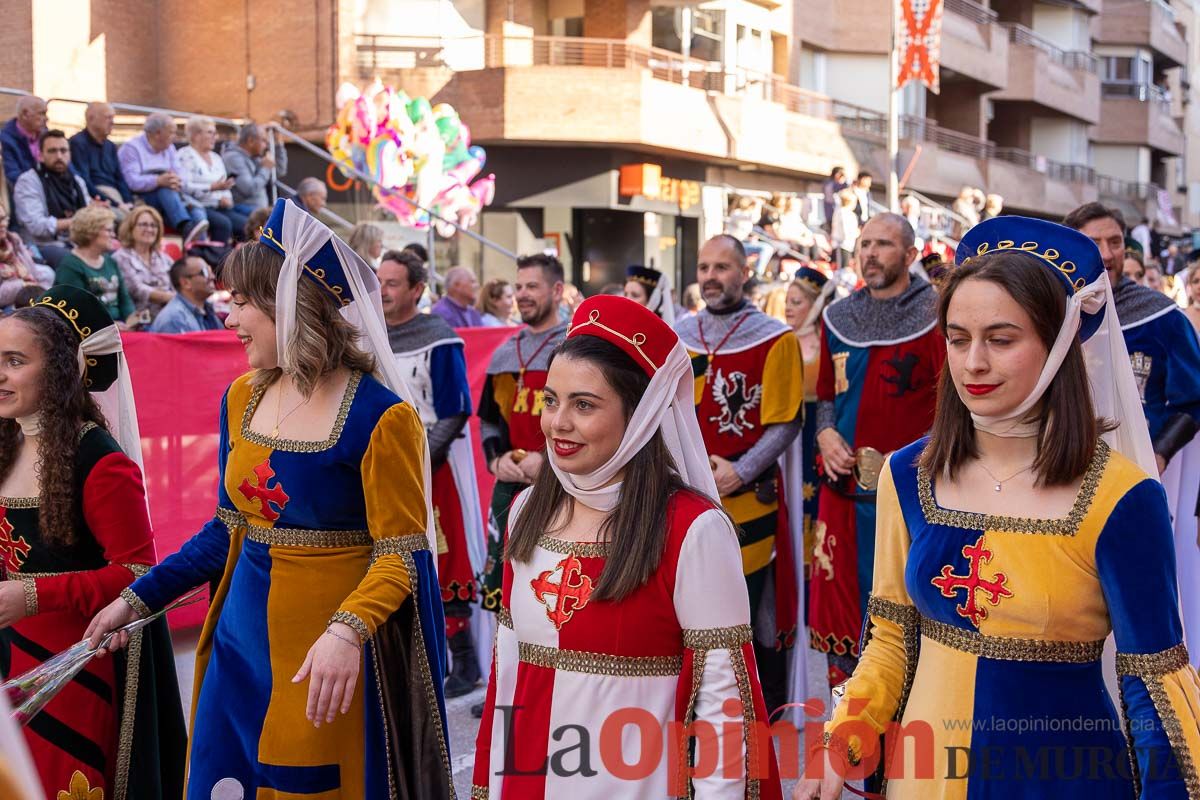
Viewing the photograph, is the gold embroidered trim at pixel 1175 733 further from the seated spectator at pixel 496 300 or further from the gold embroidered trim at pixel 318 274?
the seated spectator at pixel 496 300

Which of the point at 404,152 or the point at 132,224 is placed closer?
the point at 132,224

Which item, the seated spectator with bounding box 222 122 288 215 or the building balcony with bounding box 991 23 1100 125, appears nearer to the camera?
the seated spectator with bounding box 222 122 288 215

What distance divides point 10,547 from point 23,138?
731cm

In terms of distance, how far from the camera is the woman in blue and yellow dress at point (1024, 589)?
2.58 metres

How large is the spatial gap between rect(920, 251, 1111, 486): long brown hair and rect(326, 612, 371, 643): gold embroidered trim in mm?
1442

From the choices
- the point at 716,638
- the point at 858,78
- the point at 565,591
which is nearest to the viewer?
the point at 716,638

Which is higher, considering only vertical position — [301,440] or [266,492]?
[301,440]

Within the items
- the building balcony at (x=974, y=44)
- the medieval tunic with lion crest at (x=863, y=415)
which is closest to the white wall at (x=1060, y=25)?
the building balcony at (x=974, y=44)

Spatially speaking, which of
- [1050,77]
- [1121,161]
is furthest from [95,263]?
[1121,161]

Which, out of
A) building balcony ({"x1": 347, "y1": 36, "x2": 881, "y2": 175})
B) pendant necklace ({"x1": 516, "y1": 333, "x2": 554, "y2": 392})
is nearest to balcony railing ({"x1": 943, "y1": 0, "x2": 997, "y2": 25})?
building balcony ({"x1": 347, "y1": 36, "x2": 881, "y2": 175})

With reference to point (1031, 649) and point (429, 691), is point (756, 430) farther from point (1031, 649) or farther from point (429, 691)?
point (1031, 649)

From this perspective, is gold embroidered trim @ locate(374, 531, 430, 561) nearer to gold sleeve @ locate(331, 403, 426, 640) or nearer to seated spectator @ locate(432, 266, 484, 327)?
gold sleeve @ locate(331, 403, 426, 640)

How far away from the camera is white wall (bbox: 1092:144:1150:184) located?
4866 centimetres

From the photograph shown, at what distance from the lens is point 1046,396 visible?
2.75 m
